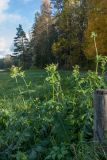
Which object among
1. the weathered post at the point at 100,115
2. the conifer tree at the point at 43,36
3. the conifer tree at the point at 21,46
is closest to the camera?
the weathered post at the point at 100,115

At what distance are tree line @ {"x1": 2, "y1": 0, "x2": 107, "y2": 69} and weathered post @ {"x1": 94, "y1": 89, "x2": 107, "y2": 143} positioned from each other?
30.1m

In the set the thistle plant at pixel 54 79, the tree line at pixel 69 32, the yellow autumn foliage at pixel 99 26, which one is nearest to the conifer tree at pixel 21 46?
the tree line at pixel 69 32

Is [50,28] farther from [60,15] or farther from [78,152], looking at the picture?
[78,152]

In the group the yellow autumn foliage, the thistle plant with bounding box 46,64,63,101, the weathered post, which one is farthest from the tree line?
the weathered post

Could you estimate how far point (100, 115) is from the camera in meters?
4.30

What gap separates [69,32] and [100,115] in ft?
170

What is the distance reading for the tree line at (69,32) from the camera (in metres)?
38.8

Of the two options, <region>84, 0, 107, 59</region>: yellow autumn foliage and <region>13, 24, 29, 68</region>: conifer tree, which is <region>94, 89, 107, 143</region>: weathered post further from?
<region>13, 24, 29, 68</region>: conifer tree

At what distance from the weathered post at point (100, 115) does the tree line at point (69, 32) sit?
98.8 feet

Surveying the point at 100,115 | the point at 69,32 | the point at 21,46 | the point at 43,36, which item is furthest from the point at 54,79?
the point at 21,46

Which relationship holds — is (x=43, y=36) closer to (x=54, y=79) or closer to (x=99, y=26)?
(x=99, y=26)

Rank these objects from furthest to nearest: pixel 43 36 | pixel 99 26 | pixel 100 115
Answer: pixel 43 36 < pixel 99 26 < pixel 100 115

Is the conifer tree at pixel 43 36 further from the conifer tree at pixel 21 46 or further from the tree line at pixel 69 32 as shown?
the conifer tree at pixel 21 46

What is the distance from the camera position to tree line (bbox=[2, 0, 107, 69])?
38.8m
